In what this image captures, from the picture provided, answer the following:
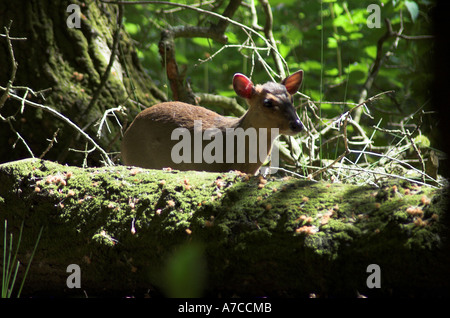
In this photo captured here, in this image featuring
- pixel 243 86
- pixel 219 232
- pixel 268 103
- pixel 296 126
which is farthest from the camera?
pixel 243 86

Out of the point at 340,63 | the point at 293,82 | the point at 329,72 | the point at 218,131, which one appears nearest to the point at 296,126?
the point at 293,82

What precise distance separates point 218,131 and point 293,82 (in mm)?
700

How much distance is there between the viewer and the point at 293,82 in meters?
3.78

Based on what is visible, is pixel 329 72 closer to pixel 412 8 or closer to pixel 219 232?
pixel 412 8

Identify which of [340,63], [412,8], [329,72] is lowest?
[412,8]

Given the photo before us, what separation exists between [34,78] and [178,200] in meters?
2.98

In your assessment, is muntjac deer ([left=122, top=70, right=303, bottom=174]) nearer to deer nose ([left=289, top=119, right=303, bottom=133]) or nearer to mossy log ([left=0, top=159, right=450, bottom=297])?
deer nose ([left=289, top=119, right=303, bottom=133])

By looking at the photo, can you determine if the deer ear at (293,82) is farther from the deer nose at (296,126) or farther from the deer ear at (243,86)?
the deer nose at (296,126)

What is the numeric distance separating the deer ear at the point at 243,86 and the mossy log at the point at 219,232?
4.26 feet

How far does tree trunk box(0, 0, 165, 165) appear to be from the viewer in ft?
14.9

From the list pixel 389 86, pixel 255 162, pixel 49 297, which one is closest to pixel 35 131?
pixel 255 162

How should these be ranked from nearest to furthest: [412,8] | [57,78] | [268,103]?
1. [268,103]
2. [412,8]
3. [57,78]

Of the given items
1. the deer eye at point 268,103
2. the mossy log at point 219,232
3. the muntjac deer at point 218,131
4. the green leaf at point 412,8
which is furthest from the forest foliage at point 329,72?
the mossy log at point 219,232
